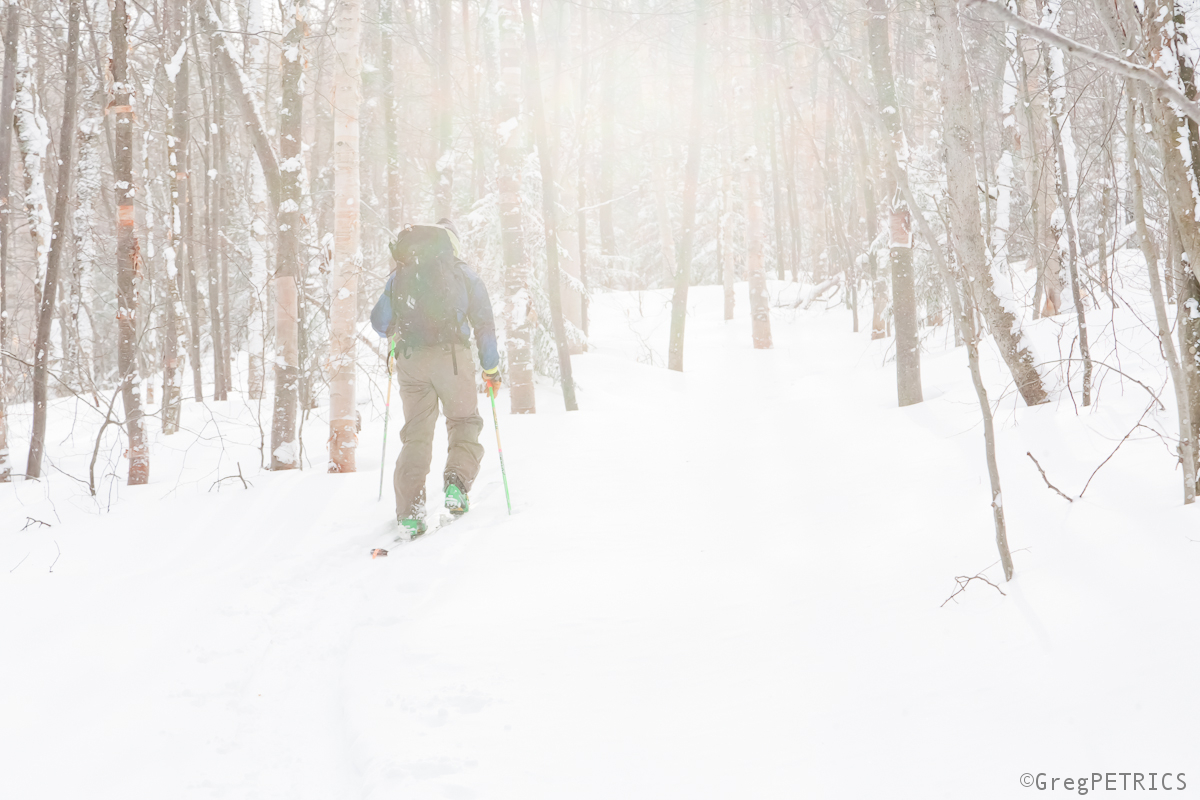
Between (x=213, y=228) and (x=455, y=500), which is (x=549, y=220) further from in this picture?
(x=213, y=228)

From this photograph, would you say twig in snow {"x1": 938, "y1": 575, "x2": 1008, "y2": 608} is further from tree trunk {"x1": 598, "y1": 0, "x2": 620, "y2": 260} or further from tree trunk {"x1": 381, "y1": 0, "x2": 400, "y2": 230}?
tree trunk {"x1": 381, "y1": 0, "x2": 400, "y2": 230}

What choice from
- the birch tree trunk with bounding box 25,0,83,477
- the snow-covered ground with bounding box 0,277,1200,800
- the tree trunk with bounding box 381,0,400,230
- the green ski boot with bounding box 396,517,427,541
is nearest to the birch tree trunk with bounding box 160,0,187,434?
the birch tree trunk with bounding box 25,0,83,477

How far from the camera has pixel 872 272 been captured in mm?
14914

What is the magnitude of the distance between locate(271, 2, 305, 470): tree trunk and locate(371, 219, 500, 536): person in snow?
6.26ft

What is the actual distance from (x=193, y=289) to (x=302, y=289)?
29.3 ft

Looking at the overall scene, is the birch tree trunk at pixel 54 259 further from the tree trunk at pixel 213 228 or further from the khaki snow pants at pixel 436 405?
the khaki snow pants at pixel 436 405

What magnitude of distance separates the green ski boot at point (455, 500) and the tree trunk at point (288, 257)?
2.46 m

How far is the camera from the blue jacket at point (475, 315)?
5.53 metres

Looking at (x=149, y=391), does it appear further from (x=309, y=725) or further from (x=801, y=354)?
(x=309, y=725)

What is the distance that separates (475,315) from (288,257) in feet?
8.46

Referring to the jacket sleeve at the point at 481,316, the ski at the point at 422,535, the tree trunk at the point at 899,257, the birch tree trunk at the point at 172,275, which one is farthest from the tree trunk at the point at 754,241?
the ski at the point at 422,535

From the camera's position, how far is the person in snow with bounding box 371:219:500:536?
17.9 feet

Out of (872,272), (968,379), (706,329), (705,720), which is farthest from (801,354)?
(705,720)

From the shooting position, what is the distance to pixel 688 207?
14.1 meters
